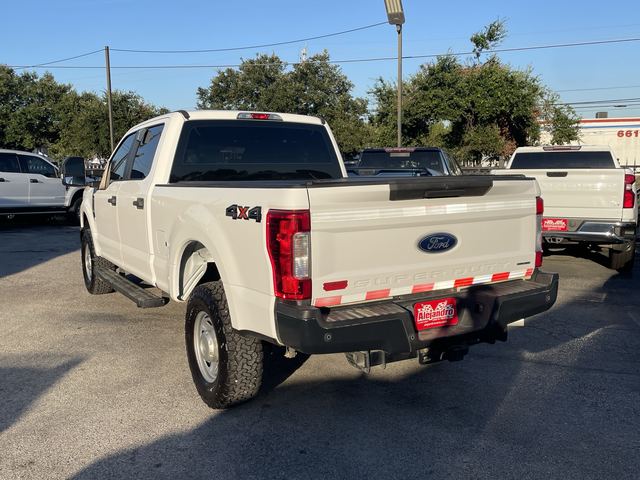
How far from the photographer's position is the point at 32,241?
13.2 metres

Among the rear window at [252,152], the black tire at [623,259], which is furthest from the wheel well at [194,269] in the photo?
the black tire at [623,259]

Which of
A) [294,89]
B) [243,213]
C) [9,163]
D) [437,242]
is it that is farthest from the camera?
[294,89]

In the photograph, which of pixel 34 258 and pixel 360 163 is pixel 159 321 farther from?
pixel 360 163

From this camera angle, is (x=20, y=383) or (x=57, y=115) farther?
(x=57, y=115)

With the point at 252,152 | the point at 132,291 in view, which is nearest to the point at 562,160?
the point at 252,152

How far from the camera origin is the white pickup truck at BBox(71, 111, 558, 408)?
3.24m

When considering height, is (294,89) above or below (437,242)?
above

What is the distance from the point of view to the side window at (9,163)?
50.2ft

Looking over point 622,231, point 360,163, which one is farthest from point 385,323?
point 360,163

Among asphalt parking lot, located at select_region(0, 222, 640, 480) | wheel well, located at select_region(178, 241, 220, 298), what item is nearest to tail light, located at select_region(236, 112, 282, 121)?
wheel well, located at select_region(178, 241, 220, 298)

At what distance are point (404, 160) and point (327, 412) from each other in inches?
323

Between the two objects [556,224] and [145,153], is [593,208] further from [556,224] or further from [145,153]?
[145,153]

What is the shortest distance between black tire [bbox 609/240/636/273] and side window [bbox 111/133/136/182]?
6.98 m

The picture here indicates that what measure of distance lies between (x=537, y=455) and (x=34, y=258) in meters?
9.75
